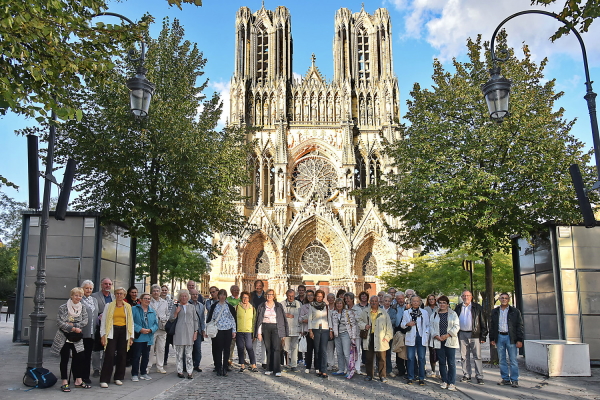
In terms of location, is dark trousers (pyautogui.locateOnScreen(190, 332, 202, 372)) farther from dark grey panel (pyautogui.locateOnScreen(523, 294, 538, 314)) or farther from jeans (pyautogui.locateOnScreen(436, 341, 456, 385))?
dark grey panel (pyautogui.locateOnScreen(523, 294, 538, 314))

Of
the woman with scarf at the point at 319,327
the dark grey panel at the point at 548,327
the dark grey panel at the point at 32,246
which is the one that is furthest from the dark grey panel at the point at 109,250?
the dark grey panel at the point at 548,327

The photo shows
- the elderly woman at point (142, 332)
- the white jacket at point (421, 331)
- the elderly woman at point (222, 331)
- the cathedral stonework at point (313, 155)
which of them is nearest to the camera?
the elderly woman at point (142, 332)

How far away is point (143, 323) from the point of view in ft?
28.9

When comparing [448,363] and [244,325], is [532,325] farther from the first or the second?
[244,325]

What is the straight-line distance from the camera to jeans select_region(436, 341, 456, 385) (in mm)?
8508

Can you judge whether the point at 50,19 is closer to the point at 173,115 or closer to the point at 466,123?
the point at 173,115

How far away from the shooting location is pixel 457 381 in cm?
930

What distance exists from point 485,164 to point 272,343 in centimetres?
685

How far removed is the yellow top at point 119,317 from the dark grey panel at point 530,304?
951cm

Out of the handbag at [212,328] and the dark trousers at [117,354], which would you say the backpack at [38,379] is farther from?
the handbag at [212,328]

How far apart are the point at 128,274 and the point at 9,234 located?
3768 cm

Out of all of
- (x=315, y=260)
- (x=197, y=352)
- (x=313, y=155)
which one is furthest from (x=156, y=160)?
(x=313, y=155)

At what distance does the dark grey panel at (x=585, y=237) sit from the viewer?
37.7 feet

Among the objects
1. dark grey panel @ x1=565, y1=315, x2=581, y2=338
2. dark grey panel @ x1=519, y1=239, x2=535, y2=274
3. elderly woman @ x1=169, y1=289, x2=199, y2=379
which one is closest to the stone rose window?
dark grey panel @ x1=519, y1=239, x2=535, y2=274
